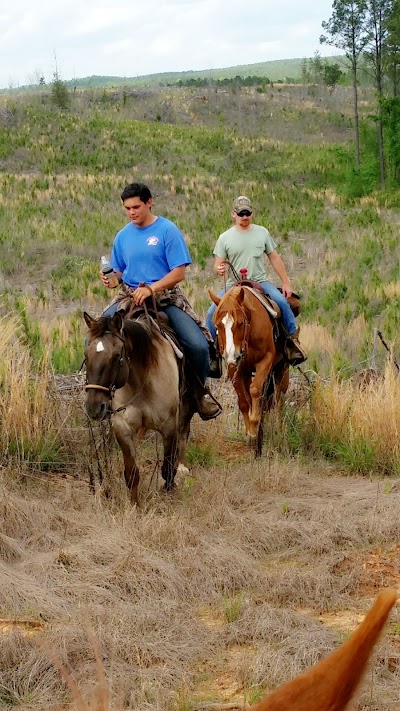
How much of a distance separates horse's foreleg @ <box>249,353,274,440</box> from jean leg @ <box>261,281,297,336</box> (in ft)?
1.98

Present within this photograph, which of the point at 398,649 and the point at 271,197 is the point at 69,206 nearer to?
the point at 271,197

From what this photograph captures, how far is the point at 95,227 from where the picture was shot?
102 feet

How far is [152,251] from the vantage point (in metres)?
7.05

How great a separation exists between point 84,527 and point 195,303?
13094 mm

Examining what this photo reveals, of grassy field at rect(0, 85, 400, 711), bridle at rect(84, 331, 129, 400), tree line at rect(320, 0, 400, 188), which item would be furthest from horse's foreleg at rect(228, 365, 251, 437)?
tree line at rect(320, 0, 400, 188)

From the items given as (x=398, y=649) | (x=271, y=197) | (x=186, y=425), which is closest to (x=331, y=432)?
(x=186, y=425)

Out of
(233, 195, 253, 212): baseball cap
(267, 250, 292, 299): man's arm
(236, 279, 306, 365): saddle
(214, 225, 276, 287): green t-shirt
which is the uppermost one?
(233, 195, 253, 212): baseball cap

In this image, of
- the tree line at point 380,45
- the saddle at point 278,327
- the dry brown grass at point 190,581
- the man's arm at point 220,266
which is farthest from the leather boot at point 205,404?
the tree line at point 380,45

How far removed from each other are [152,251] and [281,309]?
2.53m

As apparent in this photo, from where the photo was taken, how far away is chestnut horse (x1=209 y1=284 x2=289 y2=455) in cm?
811

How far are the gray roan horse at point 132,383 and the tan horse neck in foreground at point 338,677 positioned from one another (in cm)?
501

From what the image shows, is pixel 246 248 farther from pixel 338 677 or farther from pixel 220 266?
pixel 338 677

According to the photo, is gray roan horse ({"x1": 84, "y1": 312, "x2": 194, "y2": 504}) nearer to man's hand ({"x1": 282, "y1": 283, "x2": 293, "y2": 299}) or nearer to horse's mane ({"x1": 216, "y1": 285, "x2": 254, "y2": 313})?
horse's mane ({"x1": 216, "y1": 285, "x2": 254, "y2": 313})

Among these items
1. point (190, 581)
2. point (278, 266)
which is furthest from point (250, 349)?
point (190, 581)
